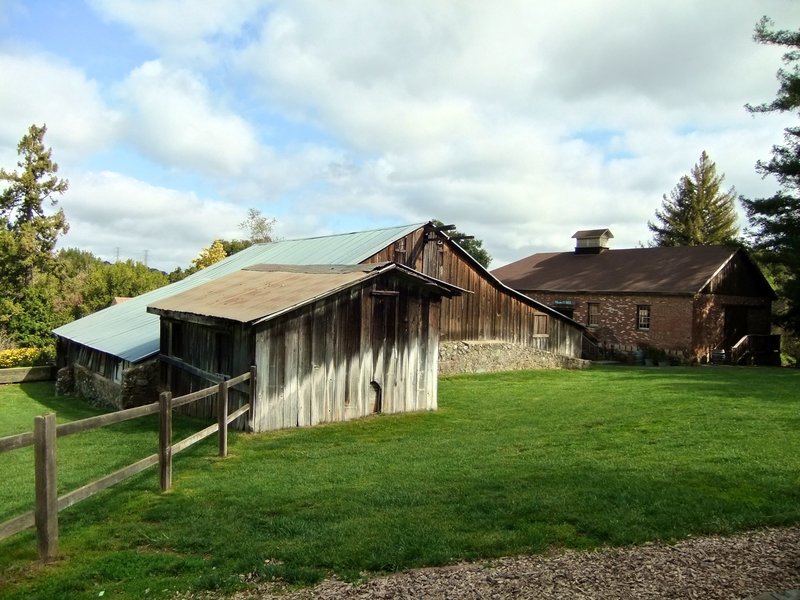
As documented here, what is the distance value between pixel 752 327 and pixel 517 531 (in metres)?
32.8

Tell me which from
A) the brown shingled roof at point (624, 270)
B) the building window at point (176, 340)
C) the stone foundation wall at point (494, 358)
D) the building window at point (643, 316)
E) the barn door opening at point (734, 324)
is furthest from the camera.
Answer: the barn door opening at point (734, 324)

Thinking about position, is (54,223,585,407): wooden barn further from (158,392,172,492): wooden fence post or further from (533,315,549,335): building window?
(158,392,172,492): wooden fence post

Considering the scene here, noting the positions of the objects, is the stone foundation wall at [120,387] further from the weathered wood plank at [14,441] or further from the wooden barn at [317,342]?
A: the weathered wood plank at [14,441]

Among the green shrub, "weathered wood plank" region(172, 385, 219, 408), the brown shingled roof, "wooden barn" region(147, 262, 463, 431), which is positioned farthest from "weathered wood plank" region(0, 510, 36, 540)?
the brown shingled roof

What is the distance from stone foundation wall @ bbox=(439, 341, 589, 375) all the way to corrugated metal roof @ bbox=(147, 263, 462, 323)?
830cm

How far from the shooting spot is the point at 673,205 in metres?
57.6

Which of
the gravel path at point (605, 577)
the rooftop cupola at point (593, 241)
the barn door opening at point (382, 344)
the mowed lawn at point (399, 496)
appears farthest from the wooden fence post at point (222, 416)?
the rooftop cupola at point (593, 241)

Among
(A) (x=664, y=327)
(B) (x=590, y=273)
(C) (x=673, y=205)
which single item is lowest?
(A) (x=664, y=327)

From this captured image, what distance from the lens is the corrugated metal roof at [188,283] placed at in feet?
62.8

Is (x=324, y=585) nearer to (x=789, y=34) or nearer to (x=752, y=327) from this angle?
(x=789, y=34)

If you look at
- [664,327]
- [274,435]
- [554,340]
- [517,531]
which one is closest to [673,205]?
[664,327]

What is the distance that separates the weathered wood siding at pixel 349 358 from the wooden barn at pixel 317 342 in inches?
0.8

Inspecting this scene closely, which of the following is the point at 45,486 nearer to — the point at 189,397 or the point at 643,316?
the point at 189,397

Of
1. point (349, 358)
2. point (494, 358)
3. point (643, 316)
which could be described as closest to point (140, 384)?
point (349, 358)
